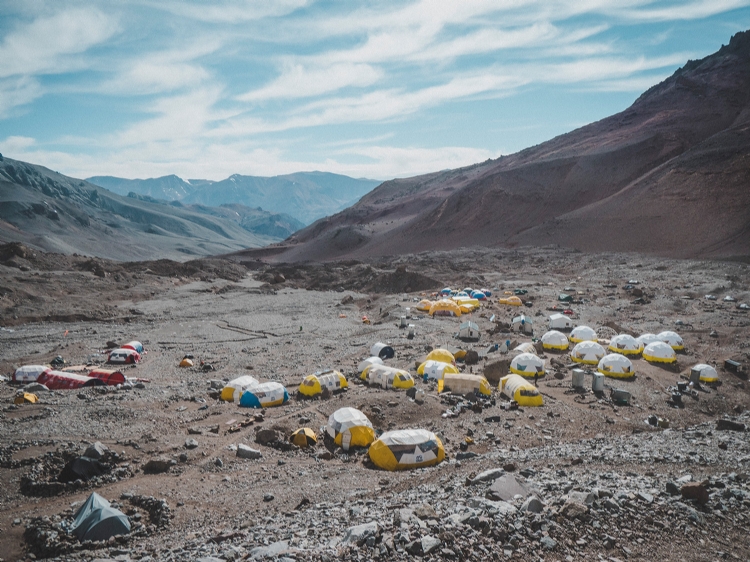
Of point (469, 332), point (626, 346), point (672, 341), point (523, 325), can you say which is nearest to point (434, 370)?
point (469, 332)

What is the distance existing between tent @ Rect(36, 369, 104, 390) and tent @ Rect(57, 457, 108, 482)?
6205 mm

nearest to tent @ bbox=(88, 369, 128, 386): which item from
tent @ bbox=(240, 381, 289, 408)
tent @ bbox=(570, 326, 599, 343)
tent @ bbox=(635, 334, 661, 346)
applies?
tent @ bbox=(240, 381, 289, 408)

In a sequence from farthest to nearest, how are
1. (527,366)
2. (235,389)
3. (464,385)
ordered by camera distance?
(527,366), (464,385), (235,389)

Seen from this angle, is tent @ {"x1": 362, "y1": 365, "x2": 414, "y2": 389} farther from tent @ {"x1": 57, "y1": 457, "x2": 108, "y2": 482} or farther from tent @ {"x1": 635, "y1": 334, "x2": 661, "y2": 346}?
tent @ {"x1": 635, "y1": 334, "x2": 661, "y2": 346}

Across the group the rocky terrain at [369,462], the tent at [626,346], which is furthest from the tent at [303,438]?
the tent at [626,346]

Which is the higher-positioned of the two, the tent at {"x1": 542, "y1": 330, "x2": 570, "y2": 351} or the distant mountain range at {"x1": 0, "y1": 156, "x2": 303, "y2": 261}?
the distant mountain range at {"x1": 0, "y1": 156, "x2": 303, "y2": 261}

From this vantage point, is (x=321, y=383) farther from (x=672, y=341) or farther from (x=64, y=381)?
(x=672, y=341)

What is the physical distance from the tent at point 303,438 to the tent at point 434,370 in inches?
211

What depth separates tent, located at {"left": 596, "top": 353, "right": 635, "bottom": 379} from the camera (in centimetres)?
1503

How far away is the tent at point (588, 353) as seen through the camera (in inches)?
648

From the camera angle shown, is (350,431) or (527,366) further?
(527,366)

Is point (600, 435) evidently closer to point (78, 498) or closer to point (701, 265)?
point (78, 498)

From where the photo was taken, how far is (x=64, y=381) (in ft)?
46.2

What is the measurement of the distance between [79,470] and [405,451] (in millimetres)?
6195
